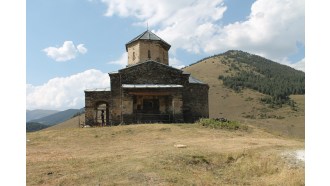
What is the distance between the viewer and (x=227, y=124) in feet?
72.9

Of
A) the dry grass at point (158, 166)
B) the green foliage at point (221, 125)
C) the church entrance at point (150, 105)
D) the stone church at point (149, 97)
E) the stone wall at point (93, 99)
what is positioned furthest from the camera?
the church entrance at point (150, 105)

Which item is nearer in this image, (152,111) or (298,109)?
(152,111)

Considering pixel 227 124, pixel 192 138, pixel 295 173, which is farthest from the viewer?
pixel 227 124

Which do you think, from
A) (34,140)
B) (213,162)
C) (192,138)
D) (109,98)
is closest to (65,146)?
(34,140)

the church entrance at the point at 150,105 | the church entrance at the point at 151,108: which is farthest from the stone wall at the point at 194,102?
the church entrance at the point at 150,105

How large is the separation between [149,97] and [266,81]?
8285 centimetres

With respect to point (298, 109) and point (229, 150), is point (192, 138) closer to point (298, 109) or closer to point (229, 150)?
point (229, 150)

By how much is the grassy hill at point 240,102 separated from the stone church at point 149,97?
929 inches

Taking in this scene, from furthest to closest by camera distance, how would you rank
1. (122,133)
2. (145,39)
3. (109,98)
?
(145,39) → (109,98) → (122,133)

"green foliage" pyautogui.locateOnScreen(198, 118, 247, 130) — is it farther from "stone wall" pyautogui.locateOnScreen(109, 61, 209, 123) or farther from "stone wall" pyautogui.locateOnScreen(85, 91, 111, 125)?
"stone wall" pyautogui.locateOnScreen(85, 91, 111, 125)

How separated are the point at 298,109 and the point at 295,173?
73157 mm

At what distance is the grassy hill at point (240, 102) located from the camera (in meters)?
64.2

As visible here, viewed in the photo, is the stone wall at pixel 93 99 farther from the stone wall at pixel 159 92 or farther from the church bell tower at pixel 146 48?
the church bell tower at pixel 146 48

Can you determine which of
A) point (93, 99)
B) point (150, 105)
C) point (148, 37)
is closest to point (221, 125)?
point (150, 105)
